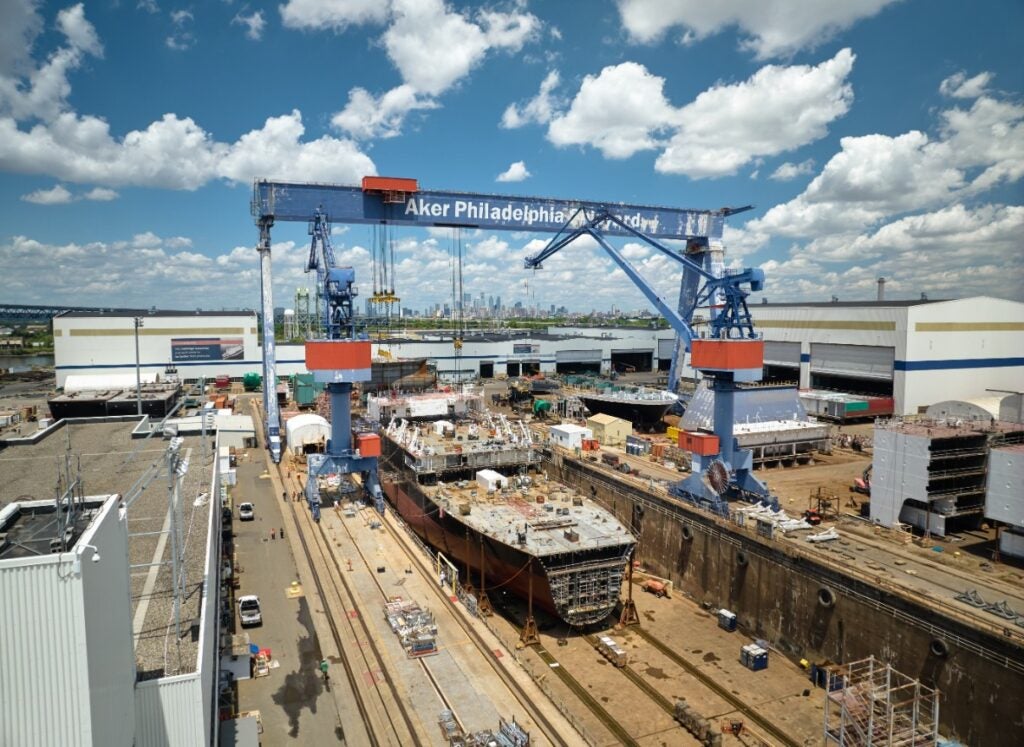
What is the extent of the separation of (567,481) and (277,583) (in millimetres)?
22009

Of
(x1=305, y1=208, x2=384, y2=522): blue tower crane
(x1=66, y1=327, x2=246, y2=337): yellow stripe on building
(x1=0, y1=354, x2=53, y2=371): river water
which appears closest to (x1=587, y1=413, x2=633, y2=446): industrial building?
(x1=305, y1=208, x2=384, y2=522): blue tower crane

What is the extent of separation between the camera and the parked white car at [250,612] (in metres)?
22.0

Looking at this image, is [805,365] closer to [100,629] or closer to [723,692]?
[723,692]

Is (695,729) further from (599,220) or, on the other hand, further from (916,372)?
(916,372)

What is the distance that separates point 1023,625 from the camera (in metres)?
18.3

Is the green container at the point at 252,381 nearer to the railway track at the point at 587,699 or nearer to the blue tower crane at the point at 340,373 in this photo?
the blue tower crane at the point at 340,373

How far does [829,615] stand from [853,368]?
44.1 m

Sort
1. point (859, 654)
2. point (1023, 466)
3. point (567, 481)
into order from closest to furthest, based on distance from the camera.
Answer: point (859, 654) → point (1023, 466) → point (567, 481)

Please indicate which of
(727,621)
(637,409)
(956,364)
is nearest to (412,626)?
(727,621)

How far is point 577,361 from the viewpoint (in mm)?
92500

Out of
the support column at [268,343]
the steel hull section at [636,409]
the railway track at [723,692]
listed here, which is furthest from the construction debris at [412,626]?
the steel hull section at [636,409]

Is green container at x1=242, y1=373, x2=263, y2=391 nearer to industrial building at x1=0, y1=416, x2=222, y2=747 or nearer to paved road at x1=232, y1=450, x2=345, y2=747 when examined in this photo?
paved road at x1=232, y1=450, x2=345, y2=747

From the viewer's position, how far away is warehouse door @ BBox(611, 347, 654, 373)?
9782 cm

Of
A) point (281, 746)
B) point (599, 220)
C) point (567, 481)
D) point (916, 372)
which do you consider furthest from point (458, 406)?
point (916, 372)
